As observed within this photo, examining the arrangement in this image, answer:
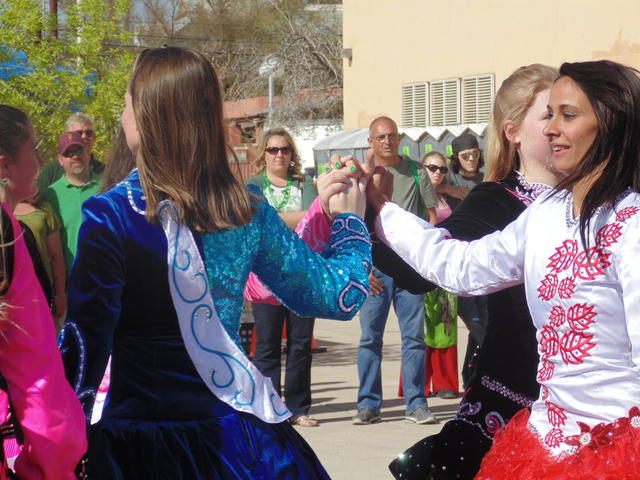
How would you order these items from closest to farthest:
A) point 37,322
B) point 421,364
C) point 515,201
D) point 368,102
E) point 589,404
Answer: point 37,322 → point 589,404 → point 515,201 → point 421,364 → point 368,102

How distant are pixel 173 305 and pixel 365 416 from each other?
4680 mm

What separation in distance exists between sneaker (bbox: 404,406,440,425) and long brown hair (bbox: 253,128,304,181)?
1.77 m

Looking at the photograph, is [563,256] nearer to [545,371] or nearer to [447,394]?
[545,371]

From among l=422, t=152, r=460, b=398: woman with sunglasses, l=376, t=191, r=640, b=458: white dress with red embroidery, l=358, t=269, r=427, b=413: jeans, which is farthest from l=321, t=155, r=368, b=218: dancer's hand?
l=422, t=152, r=460, b=398: woman with sunglasses

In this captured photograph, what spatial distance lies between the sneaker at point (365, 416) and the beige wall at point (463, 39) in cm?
1192

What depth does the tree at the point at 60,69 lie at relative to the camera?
8.84 m

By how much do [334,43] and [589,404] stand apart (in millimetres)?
32148

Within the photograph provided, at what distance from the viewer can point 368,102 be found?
24.9 m

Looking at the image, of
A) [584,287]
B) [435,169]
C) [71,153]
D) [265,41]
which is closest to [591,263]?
[584,287]

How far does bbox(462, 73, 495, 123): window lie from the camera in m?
21.1

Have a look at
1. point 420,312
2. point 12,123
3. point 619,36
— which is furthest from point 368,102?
point 12,123

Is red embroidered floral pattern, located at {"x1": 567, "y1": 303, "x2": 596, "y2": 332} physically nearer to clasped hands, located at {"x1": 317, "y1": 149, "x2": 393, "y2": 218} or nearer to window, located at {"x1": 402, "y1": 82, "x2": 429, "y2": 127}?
clasped hands, located at {"x1": 317, "y1": 149, "x2": 393, "y2": 218}

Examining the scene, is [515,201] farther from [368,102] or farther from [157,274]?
[368,102]

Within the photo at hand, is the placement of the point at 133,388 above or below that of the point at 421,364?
above
